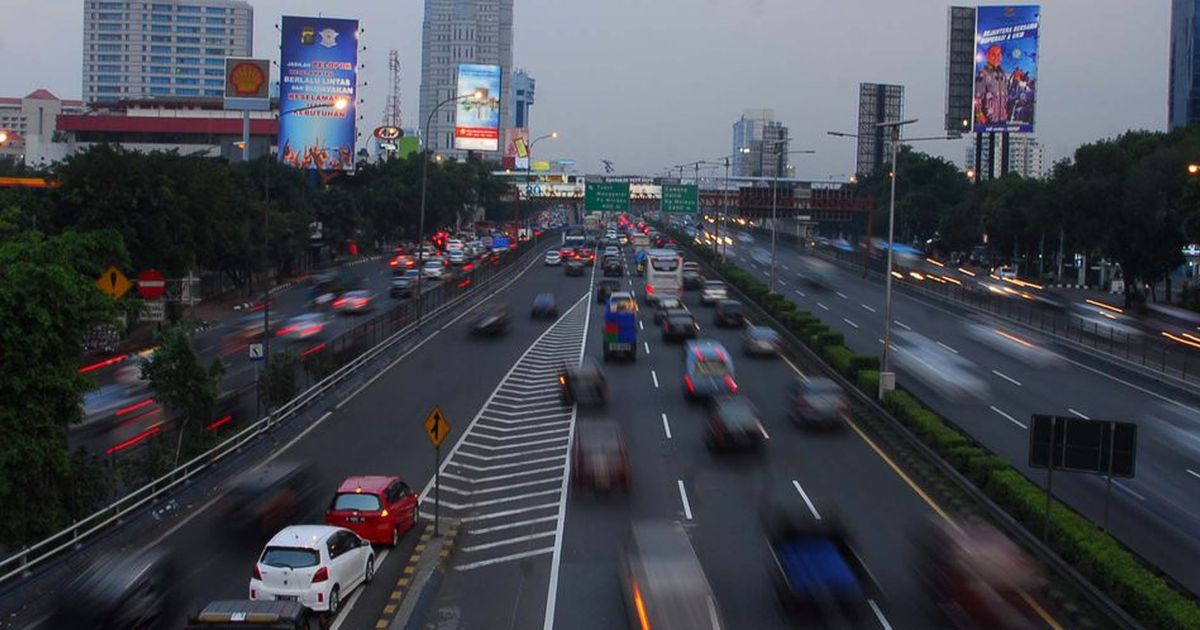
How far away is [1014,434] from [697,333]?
75.4ft

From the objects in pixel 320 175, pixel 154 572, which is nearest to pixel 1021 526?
pixel 154 572

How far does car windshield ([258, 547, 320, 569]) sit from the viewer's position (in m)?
18.7

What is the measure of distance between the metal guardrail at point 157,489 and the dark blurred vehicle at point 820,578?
12377 mm

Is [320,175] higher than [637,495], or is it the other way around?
[320,175]

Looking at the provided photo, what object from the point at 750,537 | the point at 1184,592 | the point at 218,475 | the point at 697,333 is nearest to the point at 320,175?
the point at 697,333

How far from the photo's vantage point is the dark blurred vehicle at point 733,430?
31594 mm

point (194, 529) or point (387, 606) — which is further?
point (194, 529)

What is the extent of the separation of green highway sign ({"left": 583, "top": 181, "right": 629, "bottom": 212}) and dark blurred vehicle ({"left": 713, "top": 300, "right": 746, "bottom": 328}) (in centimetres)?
4378

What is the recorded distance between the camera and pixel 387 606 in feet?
64.8

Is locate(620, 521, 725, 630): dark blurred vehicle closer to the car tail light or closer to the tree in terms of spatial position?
the car tail light

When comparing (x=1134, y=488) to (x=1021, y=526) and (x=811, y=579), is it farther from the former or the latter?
(x=811, y=579)

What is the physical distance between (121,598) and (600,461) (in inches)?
485

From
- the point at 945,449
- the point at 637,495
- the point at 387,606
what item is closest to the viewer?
the point at 387,606

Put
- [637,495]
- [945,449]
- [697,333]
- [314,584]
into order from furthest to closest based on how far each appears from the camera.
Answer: [697,333] < [945,449] < [637,495] < [314,584]
